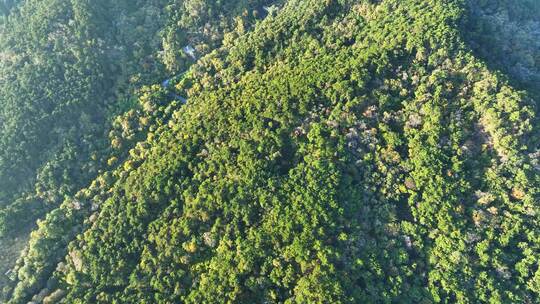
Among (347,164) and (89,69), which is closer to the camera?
(347,164)

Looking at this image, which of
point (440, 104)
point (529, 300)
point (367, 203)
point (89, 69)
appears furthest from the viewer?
point (89, 69)

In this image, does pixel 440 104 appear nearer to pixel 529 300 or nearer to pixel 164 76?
pixel 529 300

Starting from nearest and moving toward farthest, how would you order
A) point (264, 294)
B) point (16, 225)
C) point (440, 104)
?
point (264, 294), point (440, 104), point (16, 225)

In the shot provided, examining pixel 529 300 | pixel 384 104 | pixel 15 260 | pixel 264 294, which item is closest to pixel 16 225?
pixel 15 260

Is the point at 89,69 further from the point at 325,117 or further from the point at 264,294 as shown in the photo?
the point at 264,294

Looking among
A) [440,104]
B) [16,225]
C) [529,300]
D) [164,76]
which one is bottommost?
[529,300]

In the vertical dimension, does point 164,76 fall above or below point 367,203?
above
